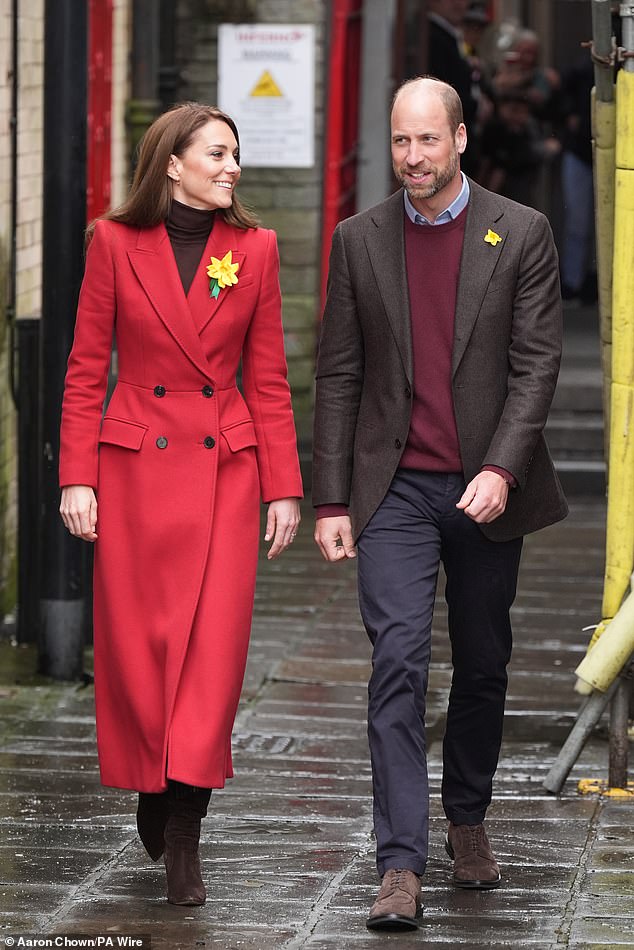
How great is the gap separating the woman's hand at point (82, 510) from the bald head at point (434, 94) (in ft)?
4.01

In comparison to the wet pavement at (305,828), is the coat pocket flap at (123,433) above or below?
above

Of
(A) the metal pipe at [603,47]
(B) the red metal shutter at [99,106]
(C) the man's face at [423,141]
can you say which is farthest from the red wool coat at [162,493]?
(B) the red metal shutter at [99,106]

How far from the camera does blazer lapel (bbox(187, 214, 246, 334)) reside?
17.2 ft

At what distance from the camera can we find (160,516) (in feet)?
17.1

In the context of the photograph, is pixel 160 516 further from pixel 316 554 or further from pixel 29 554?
pixel 316 554

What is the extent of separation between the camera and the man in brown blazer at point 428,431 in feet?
16.7

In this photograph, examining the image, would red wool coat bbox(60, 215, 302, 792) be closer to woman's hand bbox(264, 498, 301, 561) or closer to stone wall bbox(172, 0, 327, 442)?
woman's hand bbox(264, 498, 301, 561)

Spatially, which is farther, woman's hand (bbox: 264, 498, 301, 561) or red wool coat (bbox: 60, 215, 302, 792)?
woman's hand (bbox: 264, 498, 301, 561)

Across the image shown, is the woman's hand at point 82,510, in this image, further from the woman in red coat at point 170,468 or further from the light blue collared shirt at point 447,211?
the light blue collared shirt at point 447,211

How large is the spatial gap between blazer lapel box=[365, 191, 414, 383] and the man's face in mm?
150

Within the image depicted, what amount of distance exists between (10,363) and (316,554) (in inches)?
110

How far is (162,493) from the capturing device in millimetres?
5215

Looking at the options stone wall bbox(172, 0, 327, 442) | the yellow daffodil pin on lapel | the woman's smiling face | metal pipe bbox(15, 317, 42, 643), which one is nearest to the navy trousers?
the yellow daffodil pin on lapel

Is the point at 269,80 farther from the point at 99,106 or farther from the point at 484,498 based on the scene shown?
the point at 484,498
